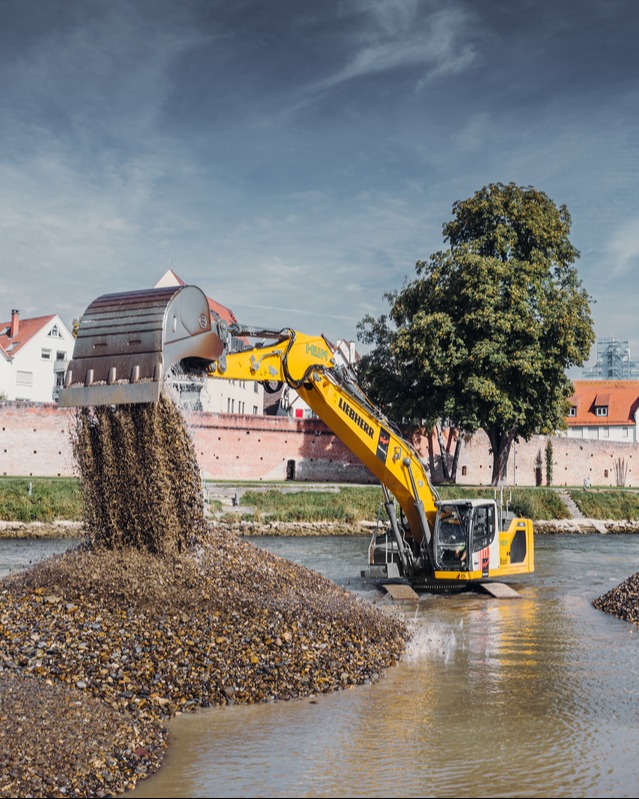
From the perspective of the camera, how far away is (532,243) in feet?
144

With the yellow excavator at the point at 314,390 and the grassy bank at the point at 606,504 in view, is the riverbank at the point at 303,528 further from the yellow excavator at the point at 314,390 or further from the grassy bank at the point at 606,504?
the yellow excavator at the point at 314,390

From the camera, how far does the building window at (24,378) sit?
63.7m

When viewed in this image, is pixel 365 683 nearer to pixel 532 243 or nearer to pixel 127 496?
pixel 127 496

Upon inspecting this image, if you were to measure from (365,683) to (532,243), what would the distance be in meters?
35.4

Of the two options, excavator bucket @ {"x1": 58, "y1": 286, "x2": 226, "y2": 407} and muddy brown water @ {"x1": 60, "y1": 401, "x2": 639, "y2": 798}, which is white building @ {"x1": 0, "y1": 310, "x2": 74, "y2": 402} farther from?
excavator bucket @ {"x1": 58, "y1": 286, "x2": 226, "y2": 407}

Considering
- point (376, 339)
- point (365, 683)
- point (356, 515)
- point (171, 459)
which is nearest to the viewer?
point (365, 683)

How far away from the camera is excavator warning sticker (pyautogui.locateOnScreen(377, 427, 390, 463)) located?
18.2 metres

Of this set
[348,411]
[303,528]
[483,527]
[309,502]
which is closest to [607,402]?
[309,502]

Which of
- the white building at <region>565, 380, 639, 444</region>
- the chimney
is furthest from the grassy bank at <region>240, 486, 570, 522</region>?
the white building at <region>565, 380, 639, 444</region>

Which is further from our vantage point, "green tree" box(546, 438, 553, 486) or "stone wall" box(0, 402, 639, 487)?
"green tree" box(546, 438, 553, 486)

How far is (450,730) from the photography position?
10.0 m

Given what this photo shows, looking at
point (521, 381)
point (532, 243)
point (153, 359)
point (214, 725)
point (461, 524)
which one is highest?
point (532, 243)

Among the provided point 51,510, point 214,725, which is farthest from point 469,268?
point 214,725

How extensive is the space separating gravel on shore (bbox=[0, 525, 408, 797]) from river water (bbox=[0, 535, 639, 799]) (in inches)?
15.5
